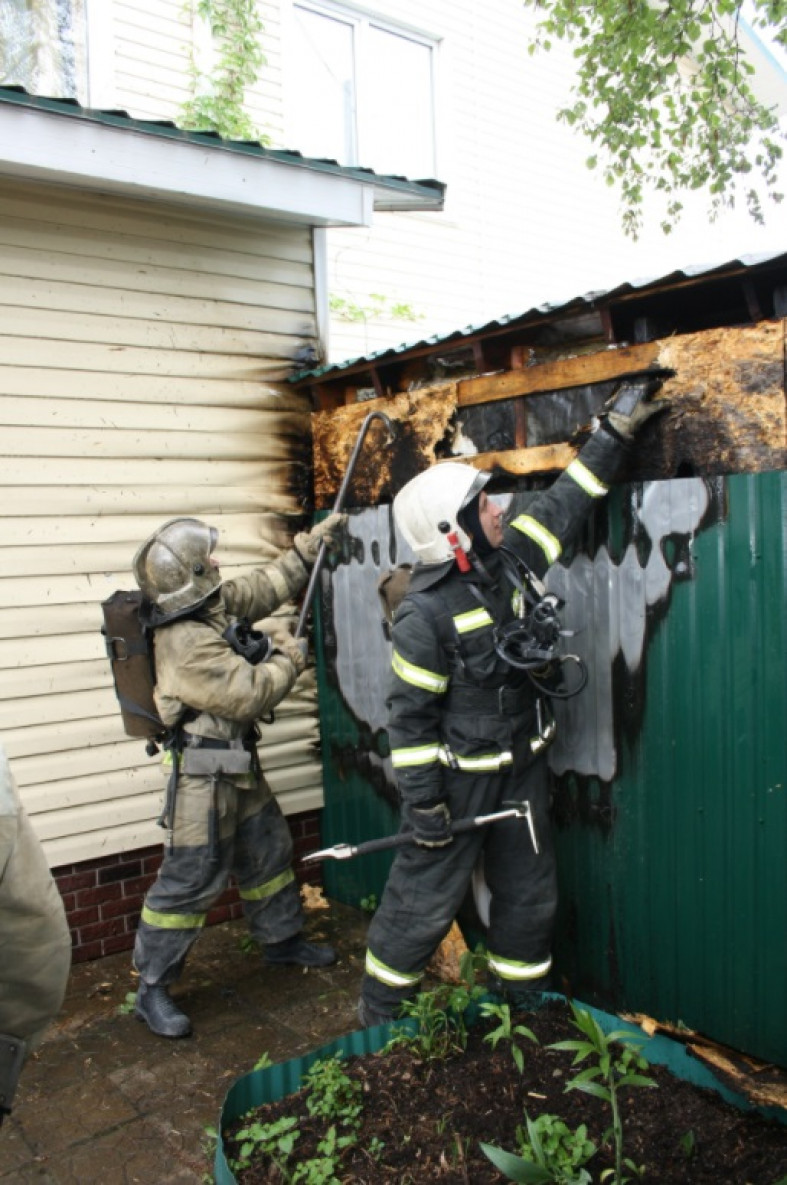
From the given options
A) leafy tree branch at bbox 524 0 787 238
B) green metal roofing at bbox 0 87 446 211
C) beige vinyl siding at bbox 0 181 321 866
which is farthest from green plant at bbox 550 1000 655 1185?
leafy tree branch at bbox 524 0 787 238

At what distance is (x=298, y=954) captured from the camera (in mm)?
4973

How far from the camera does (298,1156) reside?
9.66 ft

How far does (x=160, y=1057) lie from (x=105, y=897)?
1150mm

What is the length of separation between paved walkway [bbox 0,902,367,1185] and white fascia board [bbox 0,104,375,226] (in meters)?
3.94

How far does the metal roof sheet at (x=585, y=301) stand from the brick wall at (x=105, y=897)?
2.98 metres

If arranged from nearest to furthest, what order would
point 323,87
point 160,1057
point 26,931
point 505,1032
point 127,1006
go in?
point 26,931 < point 505,1032 < point 160,1057 < point 127,1006 < point 323,87

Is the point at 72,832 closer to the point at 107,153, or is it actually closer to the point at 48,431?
the point at 48,431

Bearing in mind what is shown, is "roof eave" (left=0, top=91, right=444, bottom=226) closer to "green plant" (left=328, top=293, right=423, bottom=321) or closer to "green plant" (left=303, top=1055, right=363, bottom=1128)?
"green plant" (left=328, top=293, right=423, bottom=321)

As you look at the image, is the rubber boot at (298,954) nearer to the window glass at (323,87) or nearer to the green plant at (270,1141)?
the green plant at (270,1141)

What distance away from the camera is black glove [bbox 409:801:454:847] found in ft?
12.2

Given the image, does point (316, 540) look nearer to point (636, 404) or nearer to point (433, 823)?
point (433, 823)

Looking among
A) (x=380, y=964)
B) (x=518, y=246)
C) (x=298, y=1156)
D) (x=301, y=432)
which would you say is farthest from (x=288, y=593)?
(x=518, y=246)

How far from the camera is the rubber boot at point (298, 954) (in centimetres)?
496

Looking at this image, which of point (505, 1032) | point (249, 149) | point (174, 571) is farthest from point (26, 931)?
point (249, 149)
